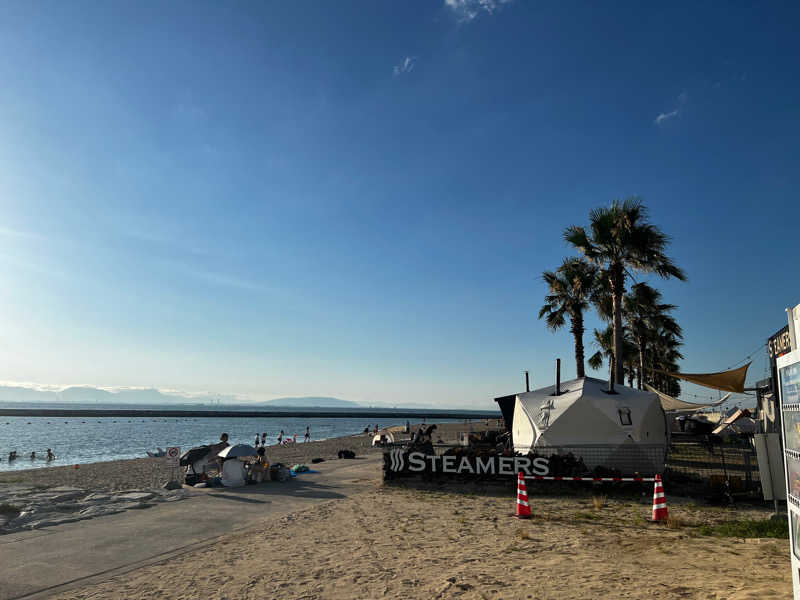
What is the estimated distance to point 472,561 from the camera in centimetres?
788

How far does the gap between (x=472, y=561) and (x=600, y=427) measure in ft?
35.8

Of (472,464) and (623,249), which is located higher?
(623,249)

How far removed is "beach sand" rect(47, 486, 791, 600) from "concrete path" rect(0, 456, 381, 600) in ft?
2.06

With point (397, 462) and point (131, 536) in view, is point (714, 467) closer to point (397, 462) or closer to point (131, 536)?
point (397, 462)

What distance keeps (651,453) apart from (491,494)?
19.7 feet

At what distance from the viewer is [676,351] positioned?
170ft

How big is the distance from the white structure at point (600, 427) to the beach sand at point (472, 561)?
480cm

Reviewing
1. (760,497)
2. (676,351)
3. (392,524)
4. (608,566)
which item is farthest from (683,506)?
(676,351)

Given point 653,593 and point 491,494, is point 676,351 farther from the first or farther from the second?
point 653,593

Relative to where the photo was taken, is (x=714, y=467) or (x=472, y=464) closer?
(x=472, y=464)

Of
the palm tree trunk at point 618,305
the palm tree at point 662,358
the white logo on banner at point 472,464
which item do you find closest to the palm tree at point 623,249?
the palm tree trunk at point 618,305

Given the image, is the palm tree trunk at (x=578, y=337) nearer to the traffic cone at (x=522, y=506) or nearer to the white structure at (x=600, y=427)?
the white structure at (x=600, y=427)

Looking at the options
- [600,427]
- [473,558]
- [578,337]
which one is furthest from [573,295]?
[473,558]

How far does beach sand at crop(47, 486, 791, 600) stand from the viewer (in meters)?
6.57
